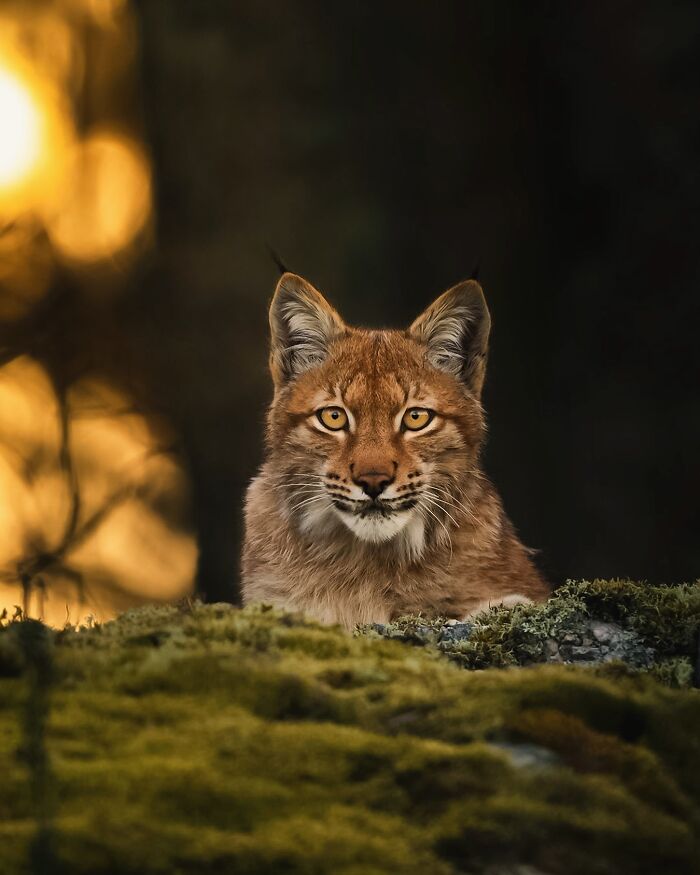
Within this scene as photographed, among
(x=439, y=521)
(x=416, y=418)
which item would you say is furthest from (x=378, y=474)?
(x=439, y=521)

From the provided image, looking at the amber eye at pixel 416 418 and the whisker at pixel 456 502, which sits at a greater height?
the amber eye at pixel 416 418

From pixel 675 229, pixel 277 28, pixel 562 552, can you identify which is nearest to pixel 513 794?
pixel 562 552

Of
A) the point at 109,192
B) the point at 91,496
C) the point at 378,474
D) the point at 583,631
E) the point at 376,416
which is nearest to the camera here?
the point at 583,631

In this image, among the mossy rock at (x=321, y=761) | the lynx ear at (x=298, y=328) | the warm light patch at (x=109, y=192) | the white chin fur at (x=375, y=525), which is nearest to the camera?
the mossy rock at (x=321, y=761)

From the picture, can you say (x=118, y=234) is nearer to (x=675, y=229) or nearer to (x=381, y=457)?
(x=675, y=229)

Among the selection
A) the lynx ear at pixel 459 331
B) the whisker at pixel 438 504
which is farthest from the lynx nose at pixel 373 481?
the lynx ear at pixel 459 331

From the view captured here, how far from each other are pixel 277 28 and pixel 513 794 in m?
9.99

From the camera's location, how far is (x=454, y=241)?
1055 cm

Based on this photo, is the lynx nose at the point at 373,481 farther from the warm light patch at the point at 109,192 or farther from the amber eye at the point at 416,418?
the warm light patch at the point at 109,192

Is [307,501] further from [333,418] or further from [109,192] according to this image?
[109,192]

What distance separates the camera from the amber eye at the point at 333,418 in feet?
19.6

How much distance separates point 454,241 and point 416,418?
16.2 ft

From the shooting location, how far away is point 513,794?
2.73 m

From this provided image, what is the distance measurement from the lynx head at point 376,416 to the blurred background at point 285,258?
361 cm
